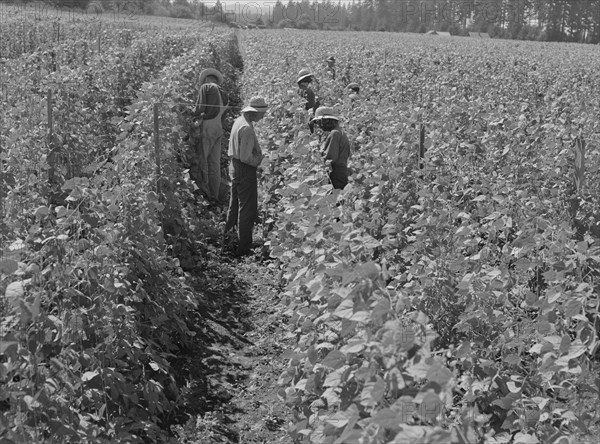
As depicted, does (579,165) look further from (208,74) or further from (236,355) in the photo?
(208,74)

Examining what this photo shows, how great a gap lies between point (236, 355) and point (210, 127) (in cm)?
452

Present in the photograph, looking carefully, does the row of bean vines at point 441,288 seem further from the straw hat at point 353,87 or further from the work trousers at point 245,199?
the straw hat at point 353,87

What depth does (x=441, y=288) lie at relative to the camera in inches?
188

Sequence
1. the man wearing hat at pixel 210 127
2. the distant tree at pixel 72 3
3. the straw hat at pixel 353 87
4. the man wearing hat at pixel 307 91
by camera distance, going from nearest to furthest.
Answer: the man wearing hat at pixel 210 127, the man wearing hat at pixel 307 91, the straw hat at pixel 353 87, the distant tree at pixel 72 3

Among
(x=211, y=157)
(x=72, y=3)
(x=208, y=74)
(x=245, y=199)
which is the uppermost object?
(x=72, y=3)

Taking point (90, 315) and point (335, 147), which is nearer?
point (90, 315)

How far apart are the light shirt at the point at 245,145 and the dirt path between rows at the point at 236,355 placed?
Result: 97 centimetres

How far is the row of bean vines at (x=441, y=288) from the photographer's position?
112 inches

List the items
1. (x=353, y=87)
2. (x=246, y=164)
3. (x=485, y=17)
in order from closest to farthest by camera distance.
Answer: (x=246, y=164) < (x=353, y=87) < (x=485, y=17)

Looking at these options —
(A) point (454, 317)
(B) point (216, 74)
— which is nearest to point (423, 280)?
(A) point (454, 317)

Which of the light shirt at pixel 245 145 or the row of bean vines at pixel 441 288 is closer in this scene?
the row of bean vines at pixel 441 288

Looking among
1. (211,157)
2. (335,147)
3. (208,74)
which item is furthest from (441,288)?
(208,74)

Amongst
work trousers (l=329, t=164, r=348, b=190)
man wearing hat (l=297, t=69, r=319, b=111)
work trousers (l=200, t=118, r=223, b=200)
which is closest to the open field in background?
work trousers (l=329, t=164, r=348, b=190)

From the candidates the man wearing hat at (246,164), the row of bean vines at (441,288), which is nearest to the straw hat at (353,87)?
the row of bean vines at (441,288)
